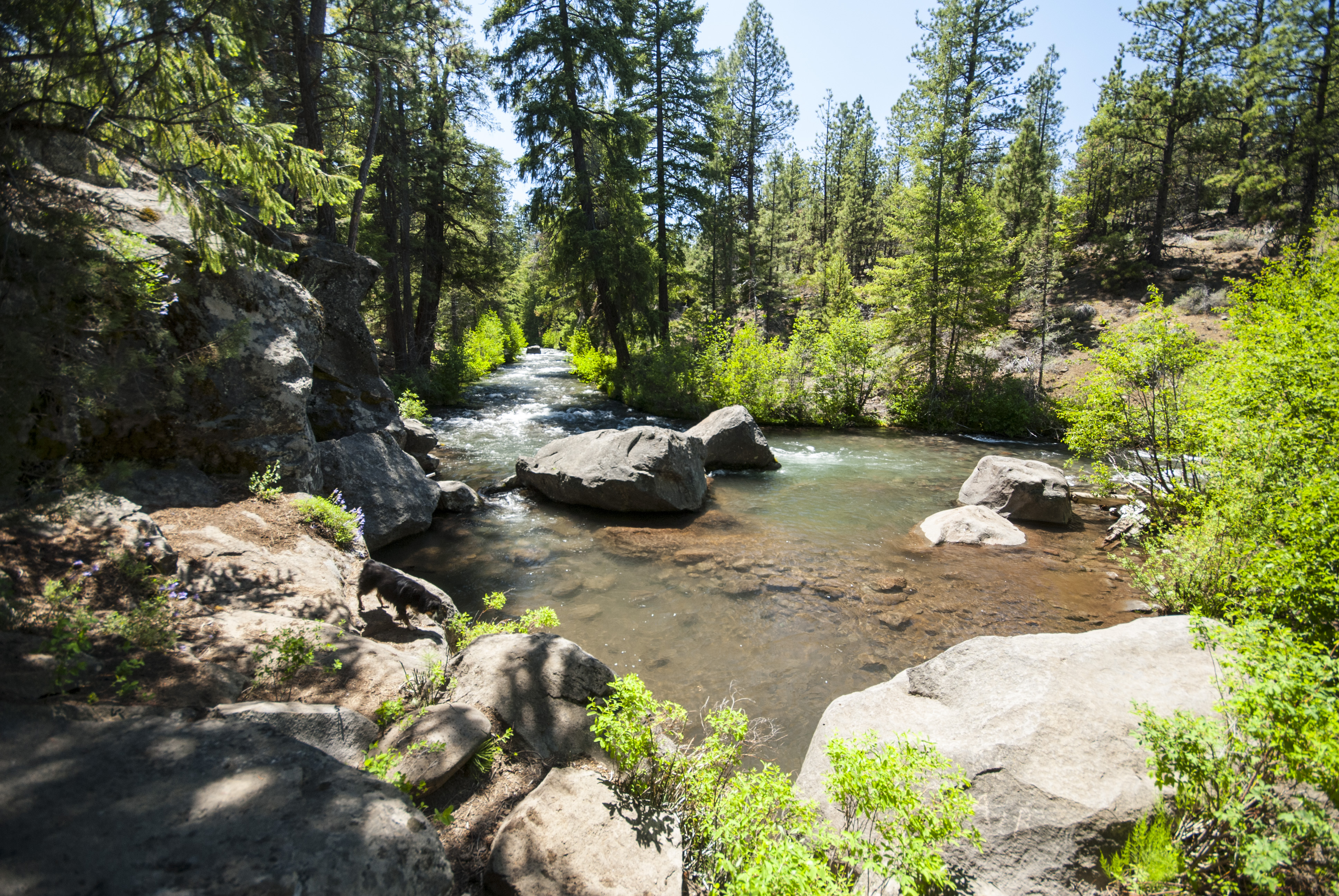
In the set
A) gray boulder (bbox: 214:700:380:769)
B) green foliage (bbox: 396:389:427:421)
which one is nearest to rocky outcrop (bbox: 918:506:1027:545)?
gray boulder (bbox: 214:700:380:769)

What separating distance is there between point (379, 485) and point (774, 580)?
20.9 feet

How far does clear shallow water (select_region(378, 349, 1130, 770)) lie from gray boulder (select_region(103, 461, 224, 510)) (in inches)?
100

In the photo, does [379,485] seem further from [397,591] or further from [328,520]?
[397,591]

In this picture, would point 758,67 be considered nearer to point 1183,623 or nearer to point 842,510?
point 842,510

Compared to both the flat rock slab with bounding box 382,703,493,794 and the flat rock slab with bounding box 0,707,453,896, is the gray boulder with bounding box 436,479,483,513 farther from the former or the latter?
the flat rock slab with bounding box 0,707,453,896

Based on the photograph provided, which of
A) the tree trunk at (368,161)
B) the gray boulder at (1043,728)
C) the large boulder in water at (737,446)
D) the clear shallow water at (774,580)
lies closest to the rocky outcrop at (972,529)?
the clear shallow water at (774,580)

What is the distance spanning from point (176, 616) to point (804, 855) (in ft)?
14.4

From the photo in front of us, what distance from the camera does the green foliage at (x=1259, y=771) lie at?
8.27 ft

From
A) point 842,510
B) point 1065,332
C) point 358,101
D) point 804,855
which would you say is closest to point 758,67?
point 1065,332

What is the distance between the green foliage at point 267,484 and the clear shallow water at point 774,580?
2023mm

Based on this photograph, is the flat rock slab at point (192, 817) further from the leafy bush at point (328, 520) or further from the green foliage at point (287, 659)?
the leafy bush at point (328, 520)

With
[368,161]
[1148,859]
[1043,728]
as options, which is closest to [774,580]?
[1043,728]

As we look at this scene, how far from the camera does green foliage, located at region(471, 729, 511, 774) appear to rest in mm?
3361

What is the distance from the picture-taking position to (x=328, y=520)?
6398 millimetres
